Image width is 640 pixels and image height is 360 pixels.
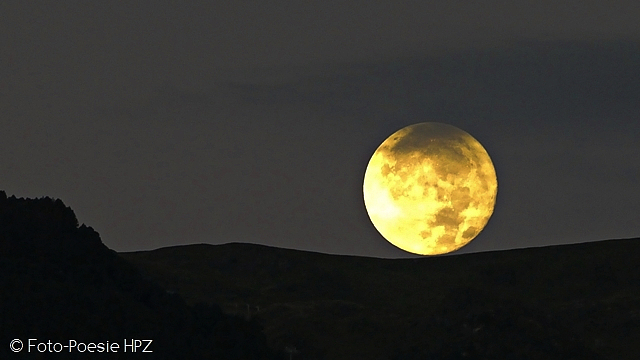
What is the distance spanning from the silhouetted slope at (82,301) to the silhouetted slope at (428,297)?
33419mm

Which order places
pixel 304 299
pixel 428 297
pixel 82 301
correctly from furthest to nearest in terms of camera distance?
pixel 428 297 → pixel 304 299 → pixel 82 301

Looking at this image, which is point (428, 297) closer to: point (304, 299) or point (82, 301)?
point (304, 299)

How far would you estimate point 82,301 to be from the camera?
73438mm

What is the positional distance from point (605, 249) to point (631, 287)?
1345cm

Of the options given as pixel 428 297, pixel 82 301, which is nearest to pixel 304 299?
pixel 428 297

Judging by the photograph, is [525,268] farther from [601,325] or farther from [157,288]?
[157,288]

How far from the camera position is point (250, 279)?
143 m

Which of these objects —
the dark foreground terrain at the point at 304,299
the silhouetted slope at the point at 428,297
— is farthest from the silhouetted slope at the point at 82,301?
the silhouetted slope at the point at 428,297

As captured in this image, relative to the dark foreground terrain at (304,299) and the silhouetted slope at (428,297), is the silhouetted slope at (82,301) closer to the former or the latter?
the dark foreground terrain at (304,299)

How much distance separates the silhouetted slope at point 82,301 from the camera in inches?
2736

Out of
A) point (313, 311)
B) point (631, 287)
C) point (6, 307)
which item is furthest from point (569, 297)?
point (6, 307)

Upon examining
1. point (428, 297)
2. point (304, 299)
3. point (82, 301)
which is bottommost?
point (82, 301)

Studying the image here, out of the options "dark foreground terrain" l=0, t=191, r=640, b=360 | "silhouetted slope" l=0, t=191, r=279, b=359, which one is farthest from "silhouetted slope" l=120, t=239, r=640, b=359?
"silhouetted slope" l=0, t=191, r=279, b=359

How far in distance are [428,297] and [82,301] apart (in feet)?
223
